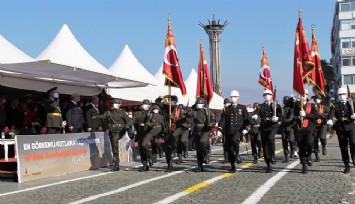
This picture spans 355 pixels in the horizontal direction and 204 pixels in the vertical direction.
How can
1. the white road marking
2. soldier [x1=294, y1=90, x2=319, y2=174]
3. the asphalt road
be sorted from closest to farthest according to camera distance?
1. the white road marking
2. the asphalt road
3. soldier [x1=294, y1=90, x2=319, y2=174]

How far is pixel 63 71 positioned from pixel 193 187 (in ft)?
28.7

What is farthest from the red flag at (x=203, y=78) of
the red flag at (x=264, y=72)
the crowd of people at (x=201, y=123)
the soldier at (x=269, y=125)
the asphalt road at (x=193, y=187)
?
the soldier at (x=269, y=125)

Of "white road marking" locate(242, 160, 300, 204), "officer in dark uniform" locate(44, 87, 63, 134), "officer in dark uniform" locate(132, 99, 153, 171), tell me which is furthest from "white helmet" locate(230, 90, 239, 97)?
"officer in dark uniform" locate(44, 87, 63, 134)

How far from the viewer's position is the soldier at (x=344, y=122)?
12031 mm

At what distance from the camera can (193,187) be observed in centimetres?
1020

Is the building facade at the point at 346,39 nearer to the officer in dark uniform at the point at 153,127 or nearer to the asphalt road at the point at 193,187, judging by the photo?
the officer in dark uniform at the point at 153,127

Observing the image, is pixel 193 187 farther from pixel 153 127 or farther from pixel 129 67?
pixel 129 67

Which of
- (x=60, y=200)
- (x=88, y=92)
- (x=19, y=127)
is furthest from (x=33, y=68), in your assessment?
(x=60, y=200)

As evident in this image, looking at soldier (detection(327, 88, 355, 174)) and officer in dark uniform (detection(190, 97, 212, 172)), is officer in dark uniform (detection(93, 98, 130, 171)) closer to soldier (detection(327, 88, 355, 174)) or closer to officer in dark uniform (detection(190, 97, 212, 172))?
officer in dark uniform (detection(190, 97, 212, 172))

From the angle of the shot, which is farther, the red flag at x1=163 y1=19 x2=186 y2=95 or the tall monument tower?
the tall monument tower

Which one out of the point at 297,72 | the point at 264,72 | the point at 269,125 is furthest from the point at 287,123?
the point at 264,72

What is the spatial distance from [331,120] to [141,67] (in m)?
16.3

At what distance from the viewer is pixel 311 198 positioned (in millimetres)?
8531

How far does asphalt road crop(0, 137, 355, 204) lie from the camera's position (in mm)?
8781
